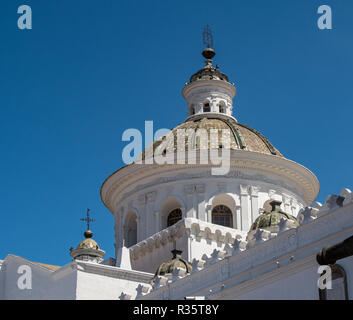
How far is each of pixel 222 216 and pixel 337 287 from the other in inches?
760

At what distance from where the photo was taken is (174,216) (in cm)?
4134

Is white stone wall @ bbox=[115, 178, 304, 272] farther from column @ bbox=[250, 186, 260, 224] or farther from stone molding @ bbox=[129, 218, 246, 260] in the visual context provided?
stone molding @ bbox=[129, 218, 246, 260]

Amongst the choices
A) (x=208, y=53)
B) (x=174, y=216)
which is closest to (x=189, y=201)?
(x=174, y=216)

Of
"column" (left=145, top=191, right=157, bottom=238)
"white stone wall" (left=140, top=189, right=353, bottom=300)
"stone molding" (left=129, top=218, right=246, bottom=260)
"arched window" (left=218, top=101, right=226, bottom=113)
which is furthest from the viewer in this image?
"arched window" (left=218, top=101, right=226, bottom=113)

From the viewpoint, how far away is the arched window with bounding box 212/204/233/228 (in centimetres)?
4069

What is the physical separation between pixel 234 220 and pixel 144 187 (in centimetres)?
545

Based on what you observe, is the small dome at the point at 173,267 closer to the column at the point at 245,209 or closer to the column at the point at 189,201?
the column at the point at 189,201

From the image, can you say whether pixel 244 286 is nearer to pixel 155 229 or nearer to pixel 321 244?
pixel 321 244

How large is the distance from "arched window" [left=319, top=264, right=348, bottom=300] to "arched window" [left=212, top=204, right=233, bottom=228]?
18.8m

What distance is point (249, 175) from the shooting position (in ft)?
133

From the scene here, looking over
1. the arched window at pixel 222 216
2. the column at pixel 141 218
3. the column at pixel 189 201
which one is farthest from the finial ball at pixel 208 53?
the arched window at pixel 222 216

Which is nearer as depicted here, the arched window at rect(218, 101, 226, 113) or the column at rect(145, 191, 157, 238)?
the column at rect(145, 191, 157, 238)

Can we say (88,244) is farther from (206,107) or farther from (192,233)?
(206,107)

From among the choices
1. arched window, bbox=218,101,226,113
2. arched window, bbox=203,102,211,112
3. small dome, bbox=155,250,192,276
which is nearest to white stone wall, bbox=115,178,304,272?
small dome, bbox=155,250,192,276
